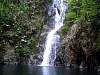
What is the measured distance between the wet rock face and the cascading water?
3.12 metres

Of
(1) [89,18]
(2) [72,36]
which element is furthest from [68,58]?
(1) [89,18]

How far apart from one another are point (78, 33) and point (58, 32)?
7.89m

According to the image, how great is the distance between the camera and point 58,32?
4522 cm

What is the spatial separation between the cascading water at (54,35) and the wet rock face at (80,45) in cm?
312

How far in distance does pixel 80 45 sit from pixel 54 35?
331 inches

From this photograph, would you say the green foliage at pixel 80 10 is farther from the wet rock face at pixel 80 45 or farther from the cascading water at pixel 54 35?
the cascading water at pixel 54 35

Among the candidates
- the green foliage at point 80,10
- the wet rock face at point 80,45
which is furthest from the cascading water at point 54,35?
the wet rock face at point 80,45

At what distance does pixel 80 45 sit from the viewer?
123 feet

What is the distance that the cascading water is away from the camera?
42.6 m

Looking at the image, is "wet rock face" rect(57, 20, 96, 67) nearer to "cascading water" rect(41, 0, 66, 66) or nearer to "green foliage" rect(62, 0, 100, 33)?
"green foliage" rect(62, 0, 100, 33)

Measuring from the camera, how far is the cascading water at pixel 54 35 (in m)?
42.6

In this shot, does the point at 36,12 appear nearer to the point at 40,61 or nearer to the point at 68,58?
the point at 40,61

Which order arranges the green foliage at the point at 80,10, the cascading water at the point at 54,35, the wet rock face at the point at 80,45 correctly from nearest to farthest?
the wet rock face at the point at 80,45
the green foliage at the point at 80,10
the cascading water at the point at 54,35

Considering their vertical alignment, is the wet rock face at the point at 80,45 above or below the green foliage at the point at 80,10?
below
